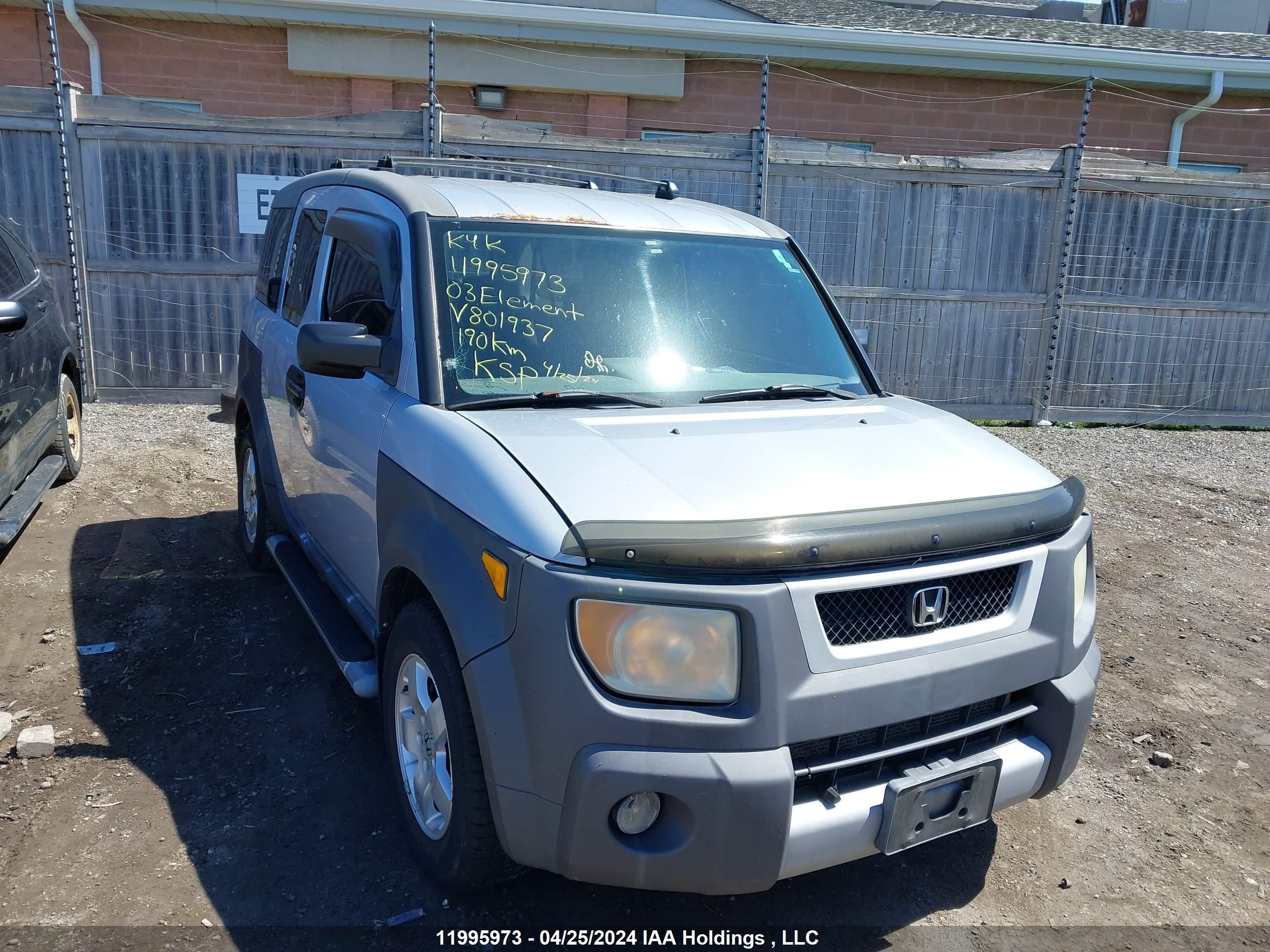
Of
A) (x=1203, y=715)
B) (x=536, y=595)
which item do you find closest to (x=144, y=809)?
(x=536, y=595)

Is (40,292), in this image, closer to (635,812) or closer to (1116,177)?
(635,812)

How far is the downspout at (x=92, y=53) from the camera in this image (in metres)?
11.7

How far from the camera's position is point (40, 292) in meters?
6.57

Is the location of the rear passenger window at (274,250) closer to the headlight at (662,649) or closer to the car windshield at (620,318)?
the car windshield at (620,318)

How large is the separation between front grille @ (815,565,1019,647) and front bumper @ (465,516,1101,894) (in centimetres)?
8

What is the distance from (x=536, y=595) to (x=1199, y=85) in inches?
590

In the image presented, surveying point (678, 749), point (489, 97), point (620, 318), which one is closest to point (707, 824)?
point (678, 749)

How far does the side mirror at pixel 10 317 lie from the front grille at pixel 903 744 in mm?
4299

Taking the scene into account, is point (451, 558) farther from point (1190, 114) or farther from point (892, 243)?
point (1190, 114)

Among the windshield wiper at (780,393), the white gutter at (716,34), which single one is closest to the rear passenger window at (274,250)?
the windshield wiper at (780,393)

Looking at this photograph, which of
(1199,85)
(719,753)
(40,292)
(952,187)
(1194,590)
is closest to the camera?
(719,753)

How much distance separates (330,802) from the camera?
135 inches

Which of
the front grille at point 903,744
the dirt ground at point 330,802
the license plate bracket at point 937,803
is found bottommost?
the dirt ground at point 330,802

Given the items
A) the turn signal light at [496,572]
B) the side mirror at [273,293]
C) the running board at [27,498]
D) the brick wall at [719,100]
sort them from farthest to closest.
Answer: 1. the brick wall at [719,100]
2. the side mirror at [273,293]
3. the running board at [27,498]
4. the turn signal light at [496,572]
